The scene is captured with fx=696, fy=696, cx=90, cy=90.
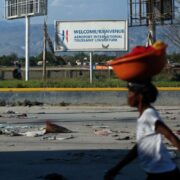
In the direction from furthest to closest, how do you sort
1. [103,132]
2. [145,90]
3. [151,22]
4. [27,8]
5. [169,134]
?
1. [151,22]
2. [27,8]
3. [103,132]
4. [145,90]
5. [169,134]

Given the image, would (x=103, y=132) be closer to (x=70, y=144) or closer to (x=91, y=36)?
(x=70, y=144)

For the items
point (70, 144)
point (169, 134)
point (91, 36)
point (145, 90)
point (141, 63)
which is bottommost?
point (70, 144)

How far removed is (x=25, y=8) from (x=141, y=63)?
40.1 m

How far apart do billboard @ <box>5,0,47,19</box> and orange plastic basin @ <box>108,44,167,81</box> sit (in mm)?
38533

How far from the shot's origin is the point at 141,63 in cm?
586

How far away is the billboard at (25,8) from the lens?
44.5 metres

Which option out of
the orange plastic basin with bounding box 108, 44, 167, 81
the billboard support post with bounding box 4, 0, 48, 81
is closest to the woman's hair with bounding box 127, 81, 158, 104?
the orange plastic basin with bounding box 108, 44, 167, 81

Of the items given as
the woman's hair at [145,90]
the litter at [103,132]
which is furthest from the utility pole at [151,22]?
the woman's hair at [145,90]

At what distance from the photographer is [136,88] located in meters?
6.01

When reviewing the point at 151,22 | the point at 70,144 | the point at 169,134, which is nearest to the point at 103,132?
the point at 70,144

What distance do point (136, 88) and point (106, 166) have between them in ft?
18.4

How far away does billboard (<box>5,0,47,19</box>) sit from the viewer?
1752 inches

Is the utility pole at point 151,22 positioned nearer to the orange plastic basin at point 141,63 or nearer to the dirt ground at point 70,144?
the dirt ground at point 70,144

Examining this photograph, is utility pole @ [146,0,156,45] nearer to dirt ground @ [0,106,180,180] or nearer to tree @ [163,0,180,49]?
tree @ [163,0,180,49]
